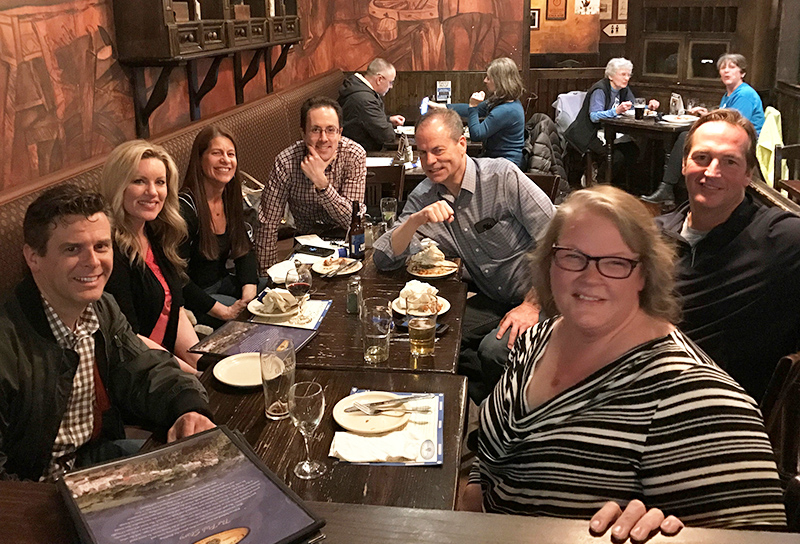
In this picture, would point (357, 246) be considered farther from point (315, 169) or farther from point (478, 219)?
point (315, 169)

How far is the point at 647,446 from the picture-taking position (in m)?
1.33

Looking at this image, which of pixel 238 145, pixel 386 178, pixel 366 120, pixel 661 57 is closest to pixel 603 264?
pixel 386 178

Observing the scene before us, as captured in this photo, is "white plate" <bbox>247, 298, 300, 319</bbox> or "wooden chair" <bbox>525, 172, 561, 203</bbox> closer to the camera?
"white plate" <bbox>247, 298, 300, 319</bbox>

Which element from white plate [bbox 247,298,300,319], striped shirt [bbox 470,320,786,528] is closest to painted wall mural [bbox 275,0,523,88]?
white plate [bbox 247,298,300,319]

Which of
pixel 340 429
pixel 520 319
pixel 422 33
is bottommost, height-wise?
pixel 520 319

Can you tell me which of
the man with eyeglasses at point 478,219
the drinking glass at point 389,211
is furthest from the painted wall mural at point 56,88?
the man with eyeglasses at point 478,219

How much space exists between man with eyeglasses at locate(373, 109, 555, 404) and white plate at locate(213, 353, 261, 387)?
97cm

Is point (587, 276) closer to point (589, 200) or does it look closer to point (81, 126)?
point (589, 200)

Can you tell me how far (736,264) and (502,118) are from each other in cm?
358

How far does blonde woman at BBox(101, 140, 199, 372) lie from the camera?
8.64 ft

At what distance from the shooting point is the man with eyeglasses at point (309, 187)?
370cm

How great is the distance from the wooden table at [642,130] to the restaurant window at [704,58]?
2104 millimetres

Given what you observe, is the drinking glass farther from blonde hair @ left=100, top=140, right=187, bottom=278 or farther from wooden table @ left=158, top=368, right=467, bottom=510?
wooden table @ left=158, top=368, right=467, bottom=510

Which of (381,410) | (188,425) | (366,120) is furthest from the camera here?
(366,120)
